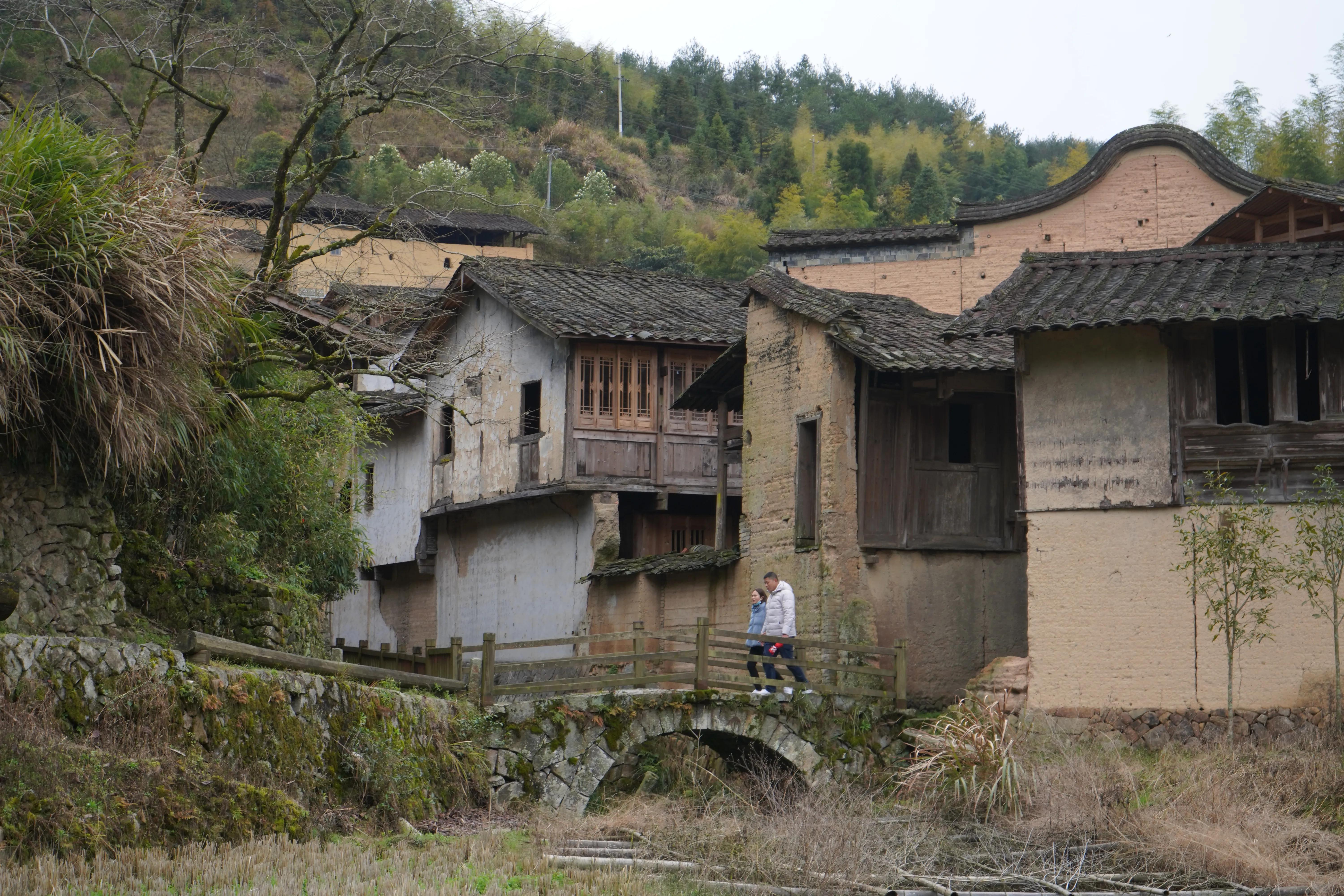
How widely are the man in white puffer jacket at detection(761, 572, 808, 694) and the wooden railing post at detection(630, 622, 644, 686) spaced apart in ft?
4.66

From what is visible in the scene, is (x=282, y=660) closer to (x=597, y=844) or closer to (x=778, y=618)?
(x=597, y=844)

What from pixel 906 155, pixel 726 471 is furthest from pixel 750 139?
pixel 726 471

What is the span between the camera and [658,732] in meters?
18.1

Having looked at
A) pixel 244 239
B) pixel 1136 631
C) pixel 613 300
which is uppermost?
pixel 613 300

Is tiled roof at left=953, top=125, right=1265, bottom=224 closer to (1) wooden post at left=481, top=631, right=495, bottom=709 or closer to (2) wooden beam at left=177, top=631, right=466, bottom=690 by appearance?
(1) wooden post at left=481, top=631, right=495, bottom=709

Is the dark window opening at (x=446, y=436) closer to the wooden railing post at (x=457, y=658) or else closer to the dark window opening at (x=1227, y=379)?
the wooden railing post at (x=457, y=658)

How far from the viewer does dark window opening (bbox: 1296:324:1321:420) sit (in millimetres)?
16781

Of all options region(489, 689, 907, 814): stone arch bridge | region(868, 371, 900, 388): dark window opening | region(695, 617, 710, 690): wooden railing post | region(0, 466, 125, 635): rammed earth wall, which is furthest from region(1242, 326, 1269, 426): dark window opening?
region(0, 466, 125, 635): rammed earth wall

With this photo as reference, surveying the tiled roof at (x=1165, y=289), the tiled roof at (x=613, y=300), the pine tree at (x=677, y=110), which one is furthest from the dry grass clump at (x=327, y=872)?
the pine tree at (x=677, y=110)

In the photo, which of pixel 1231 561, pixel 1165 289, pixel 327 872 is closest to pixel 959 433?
pixel 1165 289

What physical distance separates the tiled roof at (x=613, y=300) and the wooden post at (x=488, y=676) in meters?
7.90

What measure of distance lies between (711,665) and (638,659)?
1.02 meters

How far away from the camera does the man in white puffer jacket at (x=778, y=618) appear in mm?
18500

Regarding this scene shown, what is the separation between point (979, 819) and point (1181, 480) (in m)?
4.33
